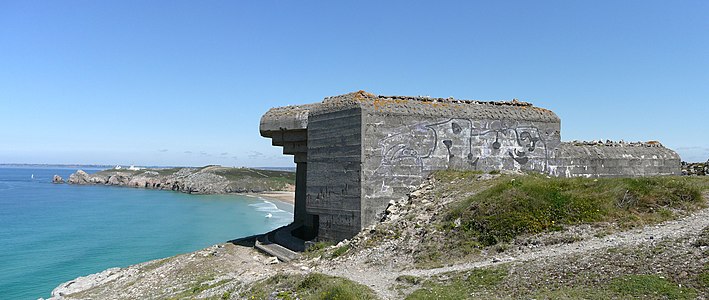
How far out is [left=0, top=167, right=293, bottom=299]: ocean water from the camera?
108ft

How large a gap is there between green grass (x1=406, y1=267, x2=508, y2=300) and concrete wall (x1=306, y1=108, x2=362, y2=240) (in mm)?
6983

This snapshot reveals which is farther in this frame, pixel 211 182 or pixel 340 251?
pixel 211 182

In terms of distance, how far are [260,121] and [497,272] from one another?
13850mm

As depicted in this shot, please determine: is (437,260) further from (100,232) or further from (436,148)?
(100,232)

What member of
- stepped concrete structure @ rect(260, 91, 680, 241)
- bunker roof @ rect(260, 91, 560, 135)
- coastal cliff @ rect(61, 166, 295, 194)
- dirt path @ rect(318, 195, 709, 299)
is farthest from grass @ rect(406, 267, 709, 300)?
coastal cliff @ rect(61, 166, 295, 194)

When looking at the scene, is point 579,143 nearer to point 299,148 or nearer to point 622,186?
point 622,186

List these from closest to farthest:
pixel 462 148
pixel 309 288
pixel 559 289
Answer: pixel 559 289, pixel 309 288, pixel 462 148

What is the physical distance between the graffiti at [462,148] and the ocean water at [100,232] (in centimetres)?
2161

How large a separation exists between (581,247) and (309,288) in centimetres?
623

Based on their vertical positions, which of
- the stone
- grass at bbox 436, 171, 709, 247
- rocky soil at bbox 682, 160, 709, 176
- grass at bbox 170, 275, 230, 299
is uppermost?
rocky soil at bbox 682, 160, 709, 176

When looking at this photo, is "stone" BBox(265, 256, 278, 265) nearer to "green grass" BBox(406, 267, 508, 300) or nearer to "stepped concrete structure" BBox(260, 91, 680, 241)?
"stepped concrete structure" BBox(260, 91, 680, 241)

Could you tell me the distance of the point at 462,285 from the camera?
32.1 ft

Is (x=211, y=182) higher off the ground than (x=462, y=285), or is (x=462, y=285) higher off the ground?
(x=462, y=285)

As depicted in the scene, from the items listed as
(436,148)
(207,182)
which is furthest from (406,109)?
(207,182)
